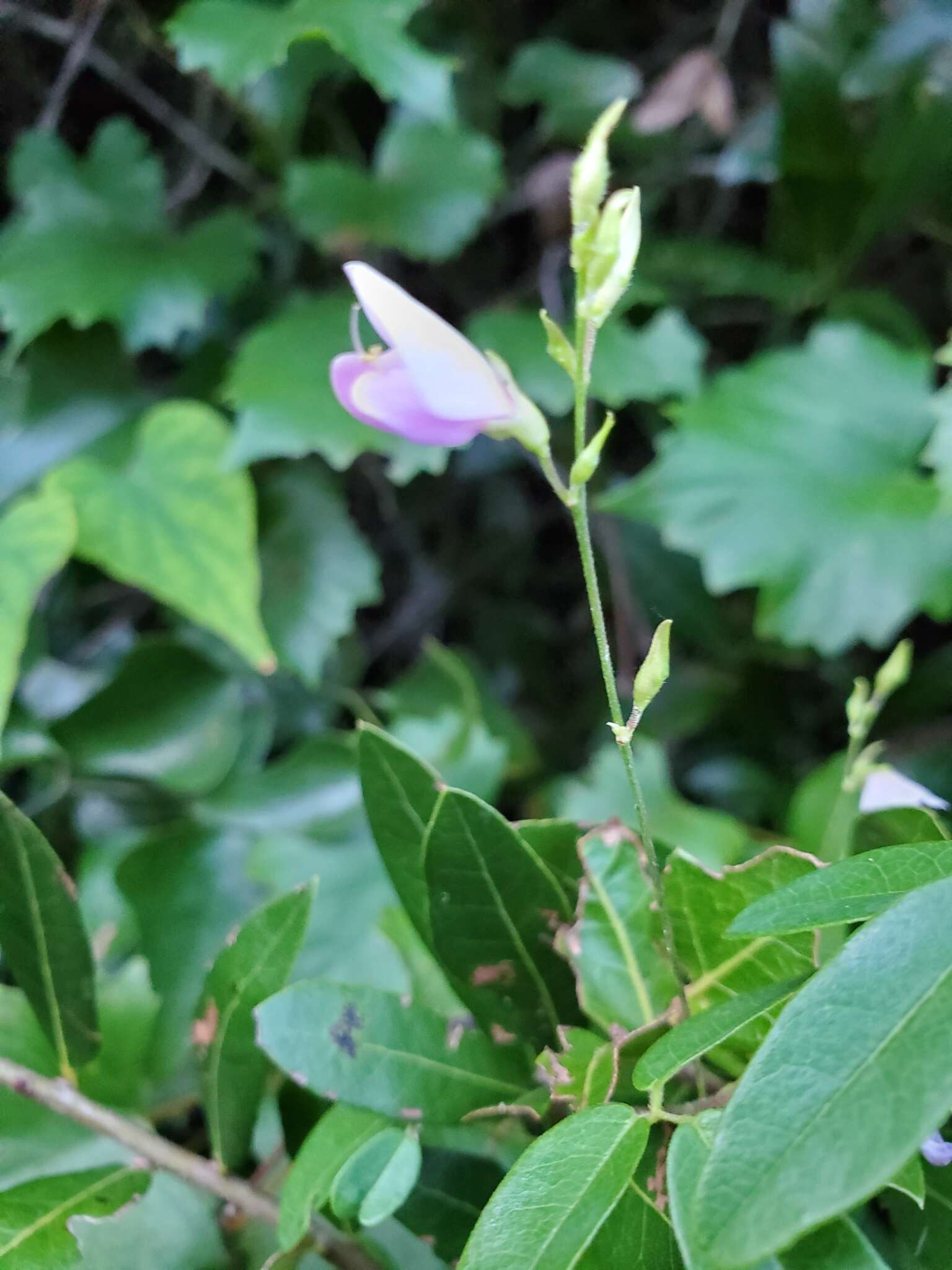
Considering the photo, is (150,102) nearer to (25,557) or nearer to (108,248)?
(108,248)

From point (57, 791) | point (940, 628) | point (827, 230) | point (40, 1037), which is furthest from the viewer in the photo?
point (940, 628)

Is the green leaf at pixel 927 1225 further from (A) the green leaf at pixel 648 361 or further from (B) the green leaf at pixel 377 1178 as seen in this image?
(A) the green leaf at pixel 648 361

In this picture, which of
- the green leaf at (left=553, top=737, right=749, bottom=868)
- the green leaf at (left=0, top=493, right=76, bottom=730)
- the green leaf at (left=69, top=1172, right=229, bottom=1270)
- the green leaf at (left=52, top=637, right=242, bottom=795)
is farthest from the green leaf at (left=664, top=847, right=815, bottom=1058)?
the green leaf at (left=52, top=637, right=242, bottom=795)

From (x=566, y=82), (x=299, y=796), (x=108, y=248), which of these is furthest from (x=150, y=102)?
(x=299, y=796)

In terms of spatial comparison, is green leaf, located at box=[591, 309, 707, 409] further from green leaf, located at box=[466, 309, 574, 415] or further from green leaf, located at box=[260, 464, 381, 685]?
green leaf, located at box=[260, 464, 381, 685]

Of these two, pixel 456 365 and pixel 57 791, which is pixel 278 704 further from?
pixel 456 365

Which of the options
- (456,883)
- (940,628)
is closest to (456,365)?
(456,883)

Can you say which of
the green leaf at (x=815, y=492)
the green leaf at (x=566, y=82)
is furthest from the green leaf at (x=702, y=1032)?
the green leaf at (x=566, y=82)
